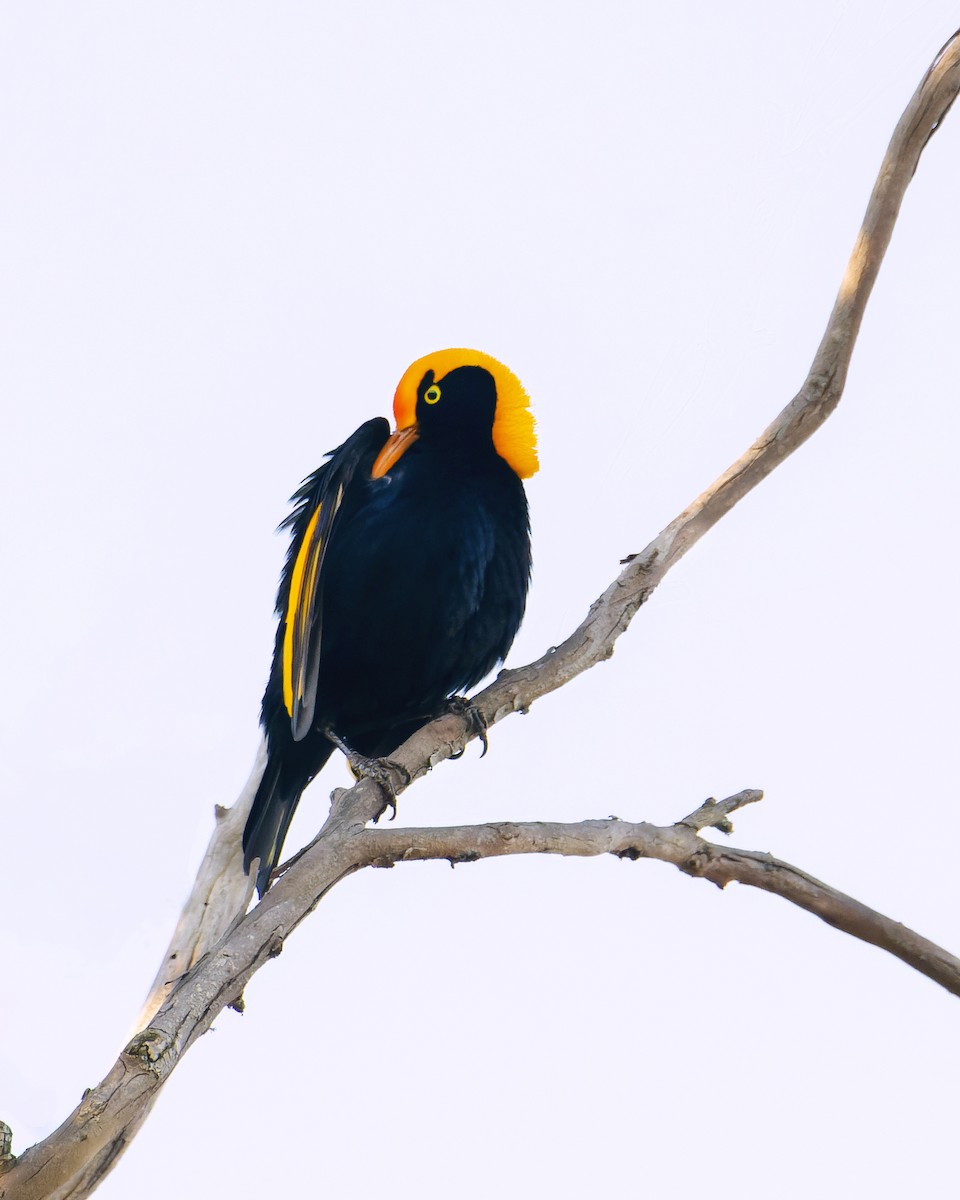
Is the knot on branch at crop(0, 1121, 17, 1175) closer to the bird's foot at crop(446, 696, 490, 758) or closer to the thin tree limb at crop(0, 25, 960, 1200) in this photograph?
the thin tree limb at crop(0, 25, 960, 1200)

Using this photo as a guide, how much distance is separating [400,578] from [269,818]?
75cm

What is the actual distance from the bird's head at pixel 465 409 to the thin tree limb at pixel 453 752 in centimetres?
69

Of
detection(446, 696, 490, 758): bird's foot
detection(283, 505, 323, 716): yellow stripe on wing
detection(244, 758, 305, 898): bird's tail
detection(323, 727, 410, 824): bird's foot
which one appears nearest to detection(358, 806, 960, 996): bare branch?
detection(323, 727, 410, 824): bird's foot

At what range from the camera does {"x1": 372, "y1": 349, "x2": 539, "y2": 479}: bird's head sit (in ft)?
12.7

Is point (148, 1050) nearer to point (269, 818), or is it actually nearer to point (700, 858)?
point (700, 858)

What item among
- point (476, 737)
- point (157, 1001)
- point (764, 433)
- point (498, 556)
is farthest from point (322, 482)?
point (157, 1001)

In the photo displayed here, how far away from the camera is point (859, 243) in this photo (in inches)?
133

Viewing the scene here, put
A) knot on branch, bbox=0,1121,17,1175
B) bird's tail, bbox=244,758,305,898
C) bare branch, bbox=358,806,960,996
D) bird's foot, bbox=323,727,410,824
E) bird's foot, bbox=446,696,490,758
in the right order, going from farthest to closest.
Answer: bird's tail, bbox=244,758,305,898, bird's foot, bbox=446,696,490,758, bird's foot, bbox=323,727,410,824, bare branch, bbox=358,806,960,996, knot on branch, bbox=0,1121,17,1175

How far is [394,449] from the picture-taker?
3.85m

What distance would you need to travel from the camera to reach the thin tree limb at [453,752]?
2.12 m

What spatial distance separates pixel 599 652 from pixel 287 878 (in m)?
1.06

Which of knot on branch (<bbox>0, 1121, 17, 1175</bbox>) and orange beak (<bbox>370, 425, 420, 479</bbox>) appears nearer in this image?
knot on branch (<bbox>0, 1121, 17, 1175</bbox>)

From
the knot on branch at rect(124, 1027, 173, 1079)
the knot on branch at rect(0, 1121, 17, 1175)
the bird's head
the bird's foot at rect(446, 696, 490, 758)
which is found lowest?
the knot on branch at rect(0, 1121, 17, 1175)

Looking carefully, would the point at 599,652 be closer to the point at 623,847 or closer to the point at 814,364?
the point at 623,847
